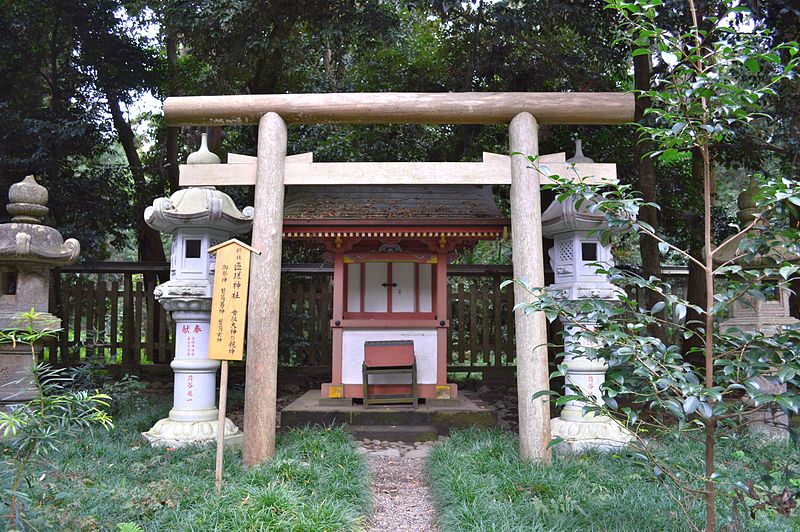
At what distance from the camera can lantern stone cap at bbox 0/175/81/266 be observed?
6266mm

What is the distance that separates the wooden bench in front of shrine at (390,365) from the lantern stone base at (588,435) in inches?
71.4

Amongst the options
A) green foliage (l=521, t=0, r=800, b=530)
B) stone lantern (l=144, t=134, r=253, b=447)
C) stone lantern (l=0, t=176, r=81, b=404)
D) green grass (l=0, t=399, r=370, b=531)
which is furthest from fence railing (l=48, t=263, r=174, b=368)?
green foliage (l=521, t=0, r=800, b=530)

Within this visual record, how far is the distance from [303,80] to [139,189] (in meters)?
3.65

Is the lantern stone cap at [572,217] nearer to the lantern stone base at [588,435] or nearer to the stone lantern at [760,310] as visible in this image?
the stone lantern at [760,310]

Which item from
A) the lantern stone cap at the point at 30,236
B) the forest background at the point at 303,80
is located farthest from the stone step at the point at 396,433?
the forest background at the point at 303,80

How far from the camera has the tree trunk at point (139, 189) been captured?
33.1 feet

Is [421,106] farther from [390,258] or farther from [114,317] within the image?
[114,317]

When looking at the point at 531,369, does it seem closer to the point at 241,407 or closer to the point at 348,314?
the point at 348,314

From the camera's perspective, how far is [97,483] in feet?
15.0

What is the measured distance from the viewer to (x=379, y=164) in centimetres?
579

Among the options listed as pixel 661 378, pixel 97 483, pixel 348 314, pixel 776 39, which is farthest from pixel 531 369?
pixel 776 39

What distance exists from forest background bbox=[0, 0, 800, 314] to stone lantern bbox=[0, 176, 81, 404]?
2.76 meters

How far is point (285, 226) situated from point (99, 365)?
3.57 m

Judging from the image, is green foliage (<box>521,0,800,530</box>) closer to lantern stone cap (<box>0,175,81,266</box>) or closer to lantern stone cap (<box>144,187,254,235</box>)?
lantern stone cap (<box>144,187,254,235</box>)
